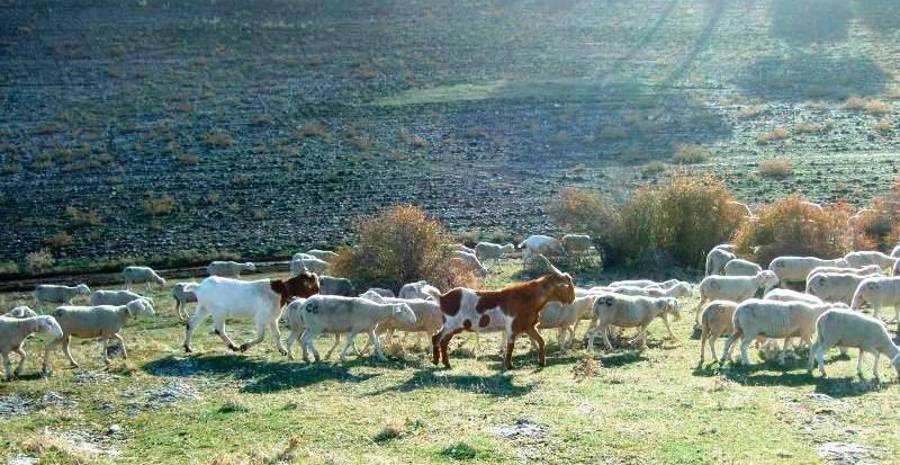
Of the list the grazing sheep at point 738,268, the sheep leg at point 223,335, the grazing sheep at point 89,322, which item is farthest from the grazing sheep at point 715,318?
the grazing sheep at point 89,322

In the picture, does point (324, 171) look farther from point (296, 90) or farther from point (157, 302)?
point (157, 302)

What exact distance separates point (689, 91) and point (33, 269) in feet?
146

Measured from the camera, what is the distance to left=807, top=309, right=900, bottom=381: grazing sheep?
669 inches

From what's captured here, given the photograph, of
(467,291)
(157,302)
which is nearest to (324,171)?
(157,302)

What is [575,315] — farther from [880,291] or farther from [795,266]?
[795,266]

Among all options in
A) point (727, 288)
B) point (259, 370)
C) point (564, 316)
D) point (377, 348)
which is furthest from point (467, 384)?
point (727, 288)

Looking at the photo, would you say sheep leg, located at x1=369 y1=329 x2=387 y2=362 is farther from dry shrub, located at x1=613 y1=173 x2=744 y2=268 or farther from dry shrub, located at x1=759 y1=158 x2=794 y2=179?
dry shrub, located at x1=759 y1=158 x2=794 y2=179

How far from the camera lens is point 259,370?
64.4 ft

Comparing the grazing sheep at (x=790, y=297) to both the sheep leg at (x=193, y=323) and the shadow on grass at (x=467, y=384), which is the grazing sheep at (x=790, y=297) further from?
the sheep leg at (x=193, y=323)

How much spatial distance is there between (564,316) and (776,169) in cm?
3522

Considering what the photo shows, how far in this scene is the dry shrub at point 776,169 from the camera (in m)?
54.0

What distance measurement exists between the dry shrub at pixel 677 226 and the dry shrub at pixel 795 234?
2.34 m

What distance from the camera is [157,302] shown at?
3450 cm

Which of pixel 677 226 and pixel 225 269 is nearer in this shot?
pixel 677 226
